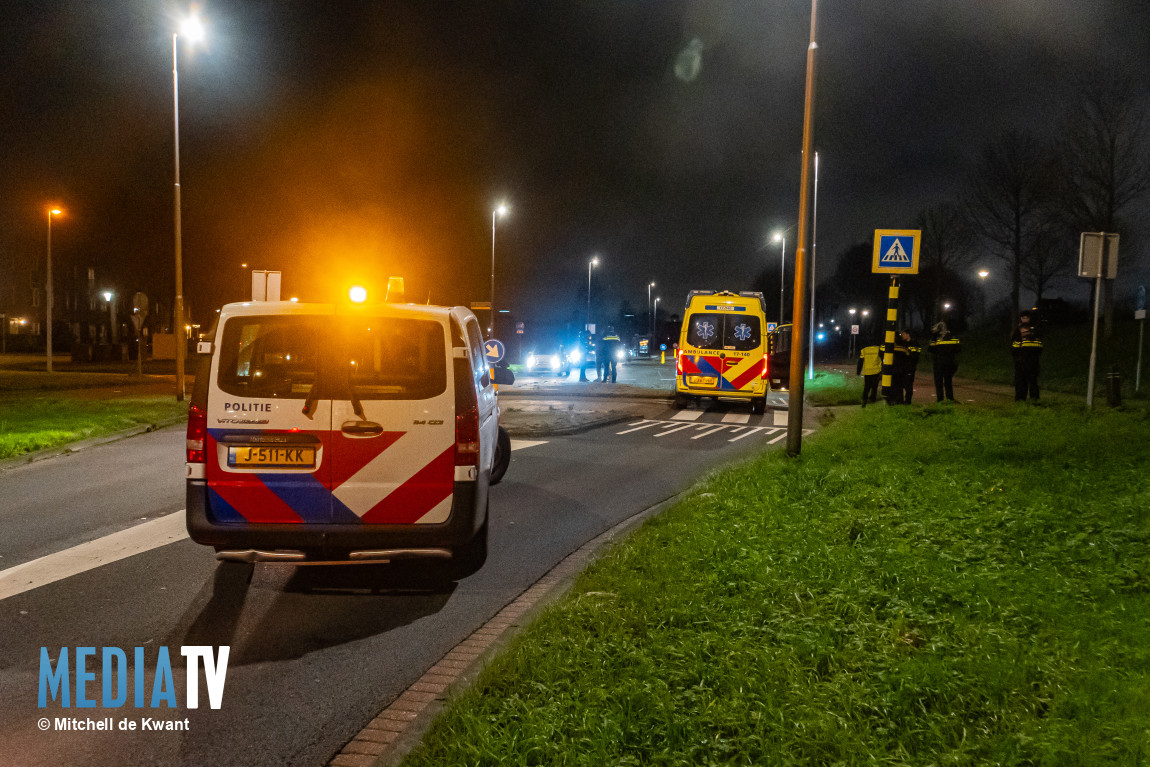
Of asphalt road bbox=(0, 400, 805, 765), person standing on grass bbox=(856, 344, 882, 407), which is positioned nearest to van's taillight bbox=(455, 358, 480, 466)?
asphalt road bbox=(0, 400, 805, 765)

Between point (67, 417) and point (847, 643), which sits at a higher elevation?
point (847, 643)

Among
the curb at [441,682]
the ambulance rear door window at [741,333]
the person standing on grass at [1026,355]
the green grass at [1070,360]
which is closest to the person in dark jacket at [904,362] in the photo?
the person standing on grass at [1026,355]

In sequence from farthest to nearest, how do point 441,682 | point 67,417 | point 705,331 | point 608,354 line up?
1. point 608,354
2. point 705,331
3. point 67,417
4. point 441,682

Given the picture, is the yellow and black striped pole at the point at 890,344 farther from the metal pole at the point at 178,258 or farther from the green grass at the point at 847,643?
the metal pole at the point at 178,258

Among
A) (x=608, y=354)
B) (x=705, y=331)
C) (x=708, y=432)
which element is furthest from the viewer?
(x=608, y=354)

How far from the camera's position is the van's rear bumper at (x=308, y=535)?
5207mm

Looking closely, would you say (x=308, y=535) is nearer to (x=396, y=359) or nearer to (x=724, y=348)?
(x=396, y=359)

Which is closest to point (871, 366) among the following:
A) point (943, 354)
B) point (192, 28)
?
point (943, 354)

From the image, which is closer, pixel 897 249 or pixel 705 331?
pixel 897 249

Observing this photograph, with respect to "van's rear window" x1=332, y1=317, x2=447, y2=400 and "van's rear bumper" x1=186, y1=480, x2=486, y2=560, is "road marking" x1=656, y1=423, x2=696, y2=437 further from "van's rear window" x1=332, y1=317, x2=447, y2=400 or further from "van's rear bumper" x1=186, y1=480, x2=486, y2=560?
"van's rear bumper" x1=186, y1=480, x2=486, y2=560

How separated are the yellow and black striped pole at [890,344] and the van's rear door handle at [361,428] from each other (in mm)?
11822

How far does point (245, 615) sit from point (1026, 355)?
54.9 feet

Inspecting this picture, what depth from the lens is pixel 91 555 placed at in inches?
262

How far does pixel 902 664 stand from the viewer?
155 inches
